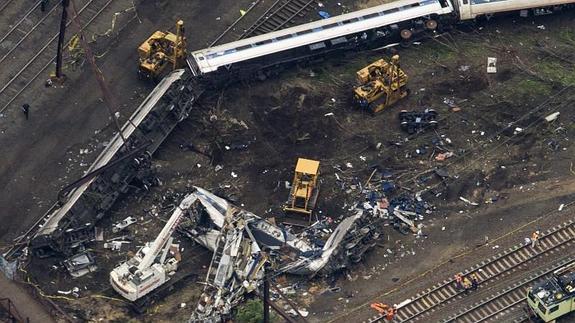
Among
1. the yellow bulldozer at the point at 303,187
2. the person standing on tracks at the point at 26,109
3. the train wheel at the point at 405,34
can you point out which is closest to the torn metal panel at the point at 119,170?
the person standing on tracks at the point at 26,109

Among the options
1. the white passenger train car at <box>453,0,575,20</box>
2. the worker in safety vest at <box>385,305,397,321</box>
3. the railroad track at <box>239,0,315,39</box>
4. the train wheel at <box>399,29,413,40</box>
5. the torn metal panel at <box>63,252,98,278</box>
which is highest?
the torn metal panel at <box>63,252,98,278</box>

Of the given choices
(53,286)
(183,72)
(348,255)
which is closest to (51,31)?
(183,72)

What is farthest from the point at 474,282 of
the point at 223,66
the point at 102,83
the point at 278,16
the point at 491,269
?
the point at 278,16

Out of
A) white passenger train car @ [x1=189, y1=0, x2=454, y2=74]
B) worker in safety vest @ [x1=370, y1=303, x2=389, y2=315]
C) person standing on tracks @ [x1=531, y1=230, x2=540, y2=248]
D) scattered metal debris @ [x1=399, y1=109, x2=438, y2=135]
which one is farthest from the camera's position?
white passenger train car @ [x1=189, y1=0, x2=454, y2=74]

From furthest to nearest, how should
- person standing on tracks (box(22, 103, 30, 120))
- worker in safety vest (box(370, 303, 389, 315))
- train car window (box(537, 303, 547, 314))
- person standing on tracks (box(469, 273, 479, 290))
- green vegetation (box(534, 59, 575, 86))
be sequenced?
green vegetation (box(534, 59, 575, 86)), person standing on tracks (box(22, 103, 30, 120)), person standing on tracks (box(469, 273, 479, 290)), worker in safety vest (box(370, 303, 389, 315)), train car window (box(537, 303, 547, 314))

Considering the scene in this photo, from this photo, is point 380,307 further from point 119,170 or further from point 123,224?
point 119,170

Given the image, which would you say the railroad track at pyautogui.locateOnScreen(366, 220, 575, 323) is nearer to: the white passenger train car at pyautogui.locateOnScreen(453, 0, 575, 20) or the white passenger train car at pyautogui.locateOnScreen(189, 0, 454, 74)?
the white passenger train car at pyautogui.locateOnScreen(453, 0, 575, 20)

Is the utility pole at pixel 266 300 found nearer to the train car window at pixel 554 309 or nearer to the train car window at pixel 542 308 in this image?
the train car window at pixel 542 308

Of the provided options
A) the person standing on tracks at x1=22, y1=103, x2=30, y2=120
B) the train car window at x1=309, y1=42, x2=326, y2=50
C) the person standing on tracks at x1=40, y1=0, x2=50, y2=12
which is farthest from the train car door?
the person standing on tracks at x1=22, y1=103, x2=30, y2=120
